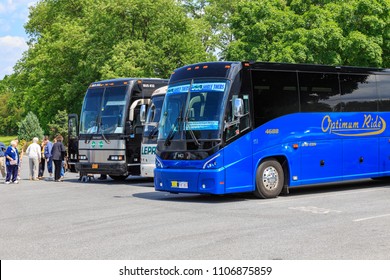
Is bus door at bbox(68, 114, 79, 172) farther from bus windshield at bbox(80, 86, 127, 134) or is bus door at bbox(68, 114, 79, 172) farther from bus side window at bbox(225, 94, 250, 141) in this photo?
bus side window at bbox(225, 94, 250, 141)

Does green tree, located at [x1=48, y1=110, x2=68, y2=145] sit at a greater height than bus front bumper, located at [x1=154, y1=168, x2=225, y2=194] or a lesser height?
greater

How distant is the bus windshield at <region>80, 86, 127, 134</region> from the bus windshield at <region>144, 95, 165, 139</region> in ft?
4.53

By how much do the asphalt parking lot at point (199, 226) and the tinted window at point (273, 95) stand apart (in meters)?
2.14

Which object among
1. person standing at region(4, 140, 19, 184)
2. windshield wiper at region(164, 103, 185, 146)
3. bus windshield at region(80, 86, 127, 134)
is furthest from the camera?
person standing at region(4, 140, 19, 184)

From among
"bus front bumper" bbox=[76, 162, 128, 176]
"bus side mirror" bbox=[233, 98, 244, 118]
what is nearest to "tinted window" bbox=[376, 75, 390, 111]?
"bus side mirror" bbox=[233, 98, 244, 118]

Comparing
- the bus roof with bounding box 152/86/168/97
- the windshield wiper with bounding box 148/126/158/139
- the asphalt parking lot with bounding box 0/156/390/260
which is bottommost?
the asphalt parking lot with bounding box 0/156/390/260

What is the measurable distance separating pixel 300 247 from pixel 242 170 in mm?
6212

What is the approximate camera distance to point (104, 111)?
22.6m

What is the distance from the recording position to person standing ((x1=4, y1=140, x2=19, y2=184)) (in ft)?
81.3

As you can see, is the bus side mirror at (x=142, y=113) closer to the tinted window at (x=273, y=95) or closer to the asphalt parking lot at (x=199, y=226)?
the asphalt parking lot at (x=199, y=226)

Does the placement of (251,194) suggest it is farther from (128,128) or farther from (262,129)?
(128,128)

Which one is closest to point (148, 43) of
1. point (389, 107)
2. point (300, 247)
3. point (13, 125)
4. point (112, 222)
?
point (389, 107)
